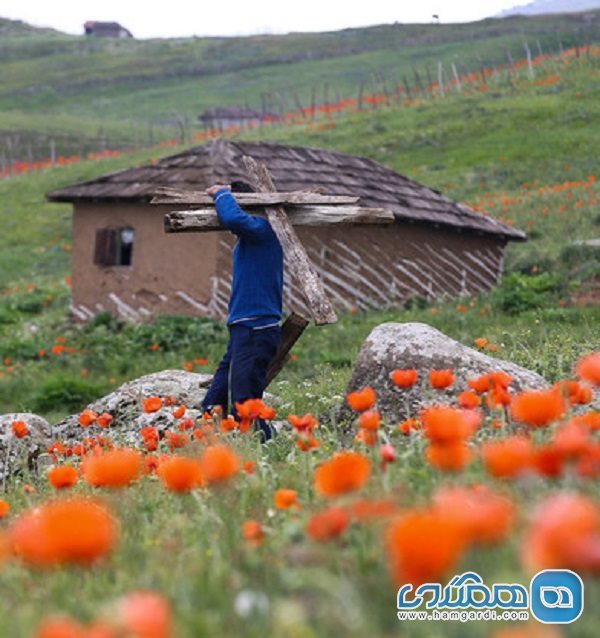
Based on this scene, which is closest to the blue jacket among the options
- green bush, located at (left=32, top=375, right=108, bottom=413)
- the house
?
green bush, located at (left=32, top=375, right=108, bottom=413)

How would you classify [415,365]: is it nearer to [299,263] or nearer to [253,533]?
[299,263]

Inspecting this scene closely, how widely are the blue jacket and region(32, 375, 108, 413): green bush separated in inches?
257

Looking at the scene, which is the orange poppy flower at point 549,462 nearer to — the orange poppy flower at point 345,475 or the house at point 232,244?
the orange poppy flower at point 345,475

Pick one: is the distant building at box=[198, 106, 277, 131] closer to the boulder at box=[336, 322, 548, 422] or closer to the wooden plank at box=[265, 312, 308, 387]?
the wooden plank at box=[265, 312, 308, 387]

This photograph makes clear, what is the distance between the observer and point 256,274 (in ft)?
24.4

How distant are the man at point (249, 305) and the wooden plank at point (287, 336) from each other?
0.32ft

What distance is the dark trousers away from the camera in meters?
7.20

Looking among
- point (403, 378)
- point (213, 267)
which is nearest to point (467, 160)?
point (213, 267)

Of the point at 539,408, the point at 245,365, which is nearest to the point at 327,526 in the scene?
the point at 539,408

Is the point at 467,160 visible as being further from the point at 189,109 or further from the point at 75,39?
the point at 75,39

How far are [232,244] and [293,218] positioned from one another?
9.63 meters

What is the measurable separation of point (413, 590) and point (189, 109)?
256 feet

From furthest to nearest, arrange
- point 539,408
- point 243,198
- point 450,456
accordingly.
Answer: point 243,198, point 539,408, point 450,456

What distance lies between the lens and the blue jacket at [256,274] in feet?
24.1
